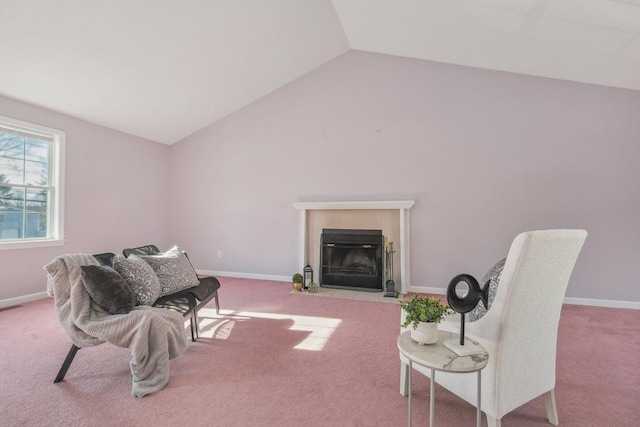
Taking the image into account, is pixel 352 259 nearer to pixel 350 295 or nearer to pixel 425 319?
pixel 350 295

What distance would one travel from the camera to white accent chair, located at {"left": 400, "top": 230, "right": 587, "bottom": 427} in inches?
55.3

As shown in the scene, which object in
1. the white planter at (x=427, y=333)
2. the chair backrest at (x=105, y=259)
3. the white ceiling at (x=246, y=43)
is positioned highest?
the white ceiling at (x=246, y=43)

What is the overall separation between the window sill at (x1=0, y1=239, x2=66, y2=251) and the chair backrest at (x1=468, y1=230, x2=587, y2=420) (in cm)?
498

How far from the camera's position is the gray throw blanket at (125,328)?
193 cm

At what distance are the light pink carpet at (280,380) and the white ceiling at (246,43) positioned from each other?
108 inches

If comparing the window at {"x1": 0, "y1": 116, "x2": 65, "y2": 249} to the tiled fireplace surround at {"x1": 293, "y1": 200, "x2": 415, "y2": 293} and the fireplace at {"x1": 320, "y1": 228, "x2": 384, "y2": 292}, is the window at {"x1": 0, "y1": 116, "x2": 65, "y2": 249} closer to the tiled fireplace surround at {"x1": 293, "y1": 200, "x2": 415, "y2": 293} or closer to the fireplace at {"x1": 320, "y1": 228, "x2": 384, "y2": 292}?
the tiled fireplace surround at {"x1": 293, "y1": 200, "x2": 415, "y2": 293}

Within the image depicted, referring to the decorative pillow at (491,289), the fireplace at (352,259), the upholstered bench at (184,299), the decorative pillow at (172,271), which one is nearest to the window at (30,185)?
the upholstered bench at (184,299)

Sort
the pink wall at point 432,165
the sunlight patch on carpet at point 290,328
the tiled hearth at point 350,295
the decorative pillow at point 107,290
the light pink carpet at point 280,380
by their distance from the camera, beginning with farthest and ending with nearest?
1. the tiled hearth at point 350,295
2. the pink wall at point 432,165
3. the sunlight patch on carpet at point 290,328
4. the decorative pillow at point 107,290
5. the light pink carpet at point 280,380

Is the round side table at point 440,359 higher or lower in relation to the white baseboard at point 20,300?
higher

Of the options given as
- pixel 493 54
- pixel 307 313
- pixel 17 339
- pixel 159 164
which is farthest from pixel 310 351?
pixel 159 164

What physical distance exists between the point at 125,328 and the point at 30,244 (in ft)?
10.1

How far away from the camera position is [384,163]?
4633mm

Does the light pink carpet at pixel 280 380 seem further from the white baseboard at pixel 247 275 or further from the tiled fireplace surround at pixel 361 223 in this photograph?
the white baseboard at pixel 247 275

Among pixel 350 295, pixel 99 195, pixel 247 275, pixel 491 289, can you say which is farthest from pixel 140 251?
pixel 491 289
